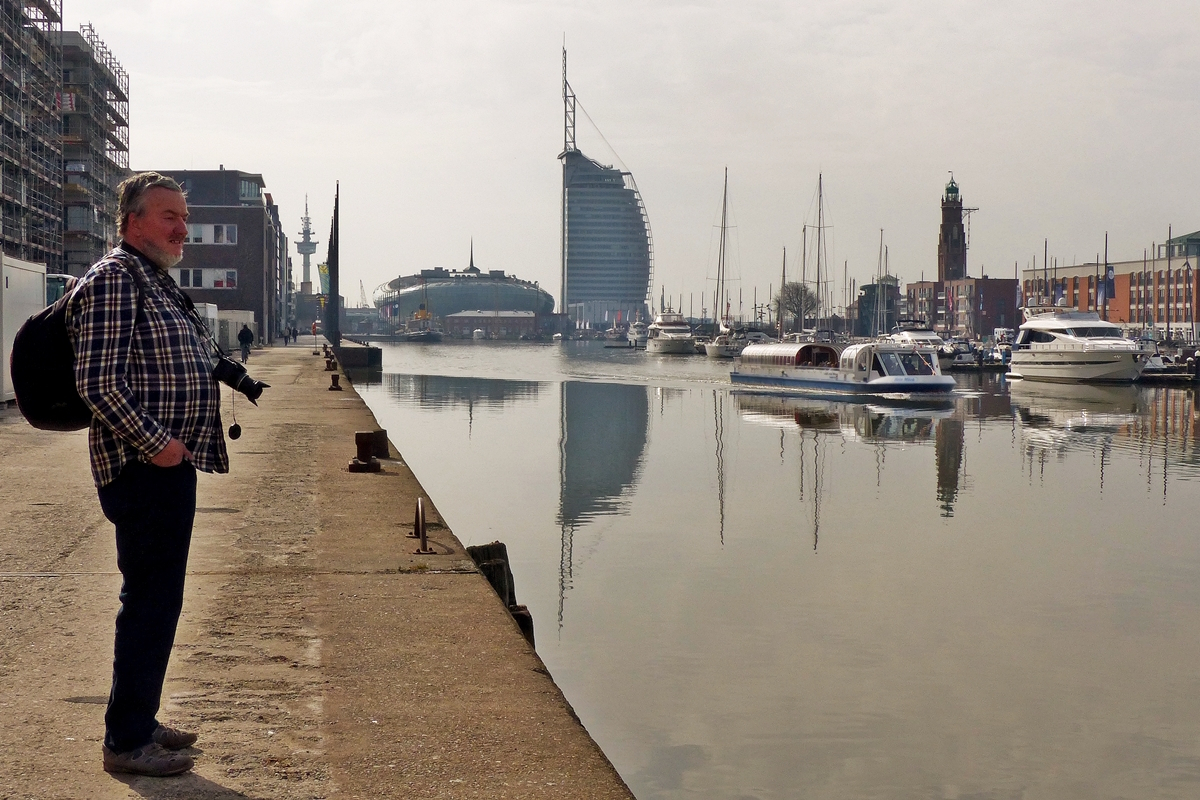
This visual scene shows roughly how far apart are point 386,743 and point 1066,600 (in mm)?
10378

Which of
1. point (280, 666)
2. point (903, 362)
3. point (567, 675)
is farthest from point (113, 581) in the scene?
point (903, 362)

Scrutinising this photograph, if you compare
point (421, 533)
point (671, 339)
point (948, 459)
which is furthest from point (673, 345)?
point (421, 533)

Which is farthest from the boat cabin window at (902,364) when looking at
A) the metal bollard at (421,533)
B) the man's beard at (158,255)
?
the man's beard at (158,255)

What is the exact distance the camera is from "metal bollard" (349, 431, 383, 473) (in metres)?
16.0

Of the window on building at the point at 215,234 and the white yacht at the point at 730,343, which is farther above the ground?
the window on building at the point at 215,234

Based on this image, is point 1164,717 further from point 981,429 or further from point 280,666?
point 981,429

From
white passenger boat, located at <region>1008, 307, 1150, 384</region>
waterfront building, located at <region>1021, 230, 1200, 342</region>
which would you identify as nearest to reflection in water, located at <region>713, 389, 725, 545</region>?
white passenger boat, located at <region>1008, 307, 1150, 384</region>

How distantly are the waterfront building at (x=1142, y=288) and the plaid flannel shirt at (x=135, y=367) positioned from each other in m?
135

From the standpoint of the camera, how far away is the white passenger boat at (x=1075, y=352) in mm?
60406

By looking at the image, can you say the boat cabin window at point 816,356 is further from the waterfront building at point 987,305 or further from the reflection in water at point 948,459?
the waterfront building at point 987,305

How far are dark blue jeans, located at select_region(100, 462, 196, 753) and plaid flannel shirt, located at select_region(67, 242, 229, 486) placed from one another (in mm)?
102

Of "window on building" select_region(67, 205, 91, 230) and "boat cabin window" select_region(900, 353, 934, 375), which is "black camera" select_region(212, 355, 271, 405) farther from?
"window on building" select_region(67, 205, 91, 230)

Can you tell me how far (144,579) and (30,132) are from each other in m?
74.2

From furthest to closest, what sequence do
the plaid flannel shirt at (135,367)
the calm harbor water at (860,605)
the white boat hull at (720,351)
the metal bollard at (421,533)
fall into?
the white boat hull at (720,351) < the metal bollard at (421,533) < the calm harbor water at (860,605) < the plaid flannel shirt at (135,367)
